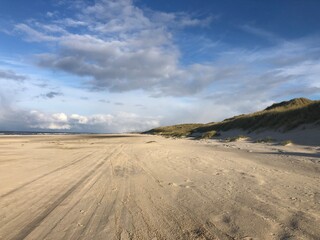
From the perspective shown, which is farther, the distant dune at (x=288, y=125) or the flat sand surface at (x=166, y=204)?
the distant dune at (x=288, y=125)

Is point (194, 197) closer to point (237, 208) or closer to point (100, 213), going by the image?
point (237, 208)

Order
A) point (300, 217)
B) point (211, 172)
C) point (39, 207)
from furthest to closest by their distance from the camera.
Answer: point (211, 172) < point (39, 207) < point (300, 217)

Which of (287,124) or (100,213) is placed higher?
(287,124)

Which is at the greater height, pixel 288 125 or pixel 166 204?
pixel 288 125

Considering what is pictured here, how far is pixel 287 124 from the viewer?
2814 cm

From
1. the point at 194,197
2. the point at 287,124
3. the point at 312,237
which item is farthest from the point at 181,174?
Result: the point at 287,124

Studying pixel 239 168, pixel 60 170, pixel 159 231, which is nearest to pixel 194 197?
pixel 159 231

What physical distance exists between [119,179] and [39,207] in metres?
3.25

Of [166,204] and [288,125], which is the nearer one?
[166,204]

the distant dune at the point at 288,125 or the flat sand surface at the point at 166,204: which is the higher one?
the distant dune at the point at 288,125

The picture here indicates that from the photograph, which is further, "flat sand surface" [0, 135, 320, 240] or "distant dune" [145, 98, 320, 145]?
"distant dune" [145, 98, 320, 145]

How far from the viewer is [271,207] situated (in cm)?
565

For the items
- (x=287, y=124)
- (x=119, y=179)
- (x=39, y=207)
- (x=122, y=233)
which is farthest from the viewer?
(x=287, y=124)

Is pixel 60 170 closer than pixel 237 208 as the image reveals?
No
